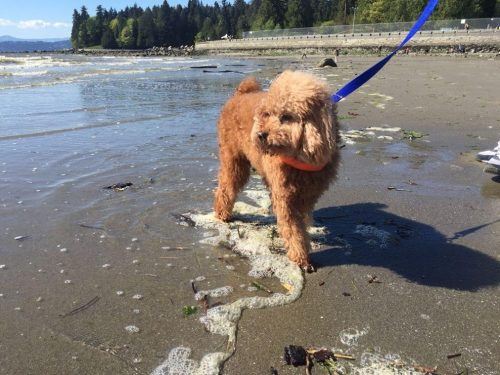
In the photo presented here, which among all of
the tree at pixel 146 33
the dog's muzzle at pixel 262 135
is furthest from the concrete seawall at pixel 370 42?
the tree at pixel 146 33

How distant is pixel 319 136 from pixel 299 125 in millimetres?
176

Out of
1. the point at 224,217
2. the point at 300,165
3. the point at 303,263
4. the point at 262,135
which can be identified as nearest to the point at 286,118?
the point at 262,135

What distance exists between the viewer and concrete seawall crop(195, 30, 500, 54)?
4083 cm

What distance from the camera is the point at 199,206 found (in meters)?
5.06

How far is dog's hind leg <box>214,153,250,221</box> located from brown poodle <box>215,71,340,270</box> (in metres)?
0.28

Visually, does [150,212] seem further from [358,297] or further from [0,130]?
[0,130]

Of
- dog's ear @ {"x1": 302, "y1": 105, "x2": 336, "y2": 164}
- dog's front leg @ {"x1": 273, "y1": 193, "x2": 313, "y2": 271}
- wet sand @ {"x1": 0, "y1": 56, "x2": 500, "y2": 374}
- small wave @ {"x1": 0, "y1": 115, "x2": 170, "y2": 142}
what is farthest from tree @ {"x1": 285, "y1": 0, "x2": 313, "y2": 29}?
dog's ear @ {"x1": 302, "y1": 105, "x2": 336, "y2": 164}

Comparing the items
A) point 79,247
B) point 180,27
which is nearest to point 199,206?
point 79,247

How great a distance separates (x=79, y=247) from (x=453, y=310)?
3263 millimetres

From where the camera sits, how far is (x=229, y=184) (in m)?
4.63

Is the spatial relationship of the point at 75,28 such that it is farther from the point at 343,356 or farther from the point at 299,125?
the point at 343,356

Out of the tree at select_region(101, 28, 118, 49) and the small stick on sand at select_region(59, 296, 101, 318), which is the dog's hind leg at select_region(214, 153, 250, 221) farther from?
the tree at select_region(101, 28, 118, 49)

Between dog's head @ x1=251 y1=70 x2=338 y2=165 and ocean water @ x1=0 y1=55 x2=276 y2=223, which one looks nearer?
dog's head @ x1=251 y1=70 x2=338 y2=165

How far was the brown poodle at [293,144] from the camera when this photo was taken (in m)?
3.13
